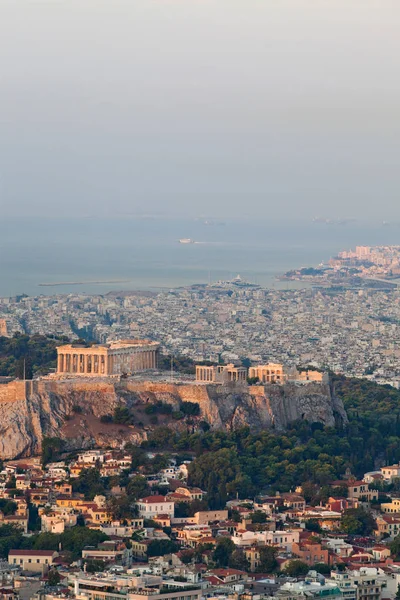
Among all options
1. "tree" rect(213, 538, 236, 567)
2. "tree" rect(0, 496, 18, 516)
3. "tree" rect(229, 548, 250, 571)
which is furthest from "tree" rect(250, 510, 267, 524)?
"tree" rect(0, 496, 18, 516)

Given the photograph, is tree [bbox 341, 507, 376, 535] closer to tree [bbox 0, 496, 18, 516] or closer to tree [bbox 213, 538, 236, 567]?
tree [bbox 213, 538, 236, 567]

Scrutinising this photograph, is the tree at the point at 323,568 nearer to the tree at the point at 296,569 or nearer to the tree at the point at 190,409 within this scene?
the tree at the point at 296,569

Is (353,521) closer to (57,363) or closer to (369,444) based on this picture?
(369,444)

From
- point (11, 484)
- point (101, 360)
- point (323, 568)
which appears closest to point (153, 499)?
point (11, 484)

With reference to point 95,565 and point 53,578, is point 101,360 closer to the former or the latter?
point 95,565

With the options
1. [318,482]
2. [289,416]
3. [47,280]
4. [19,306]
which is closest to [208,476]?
[318,482]
